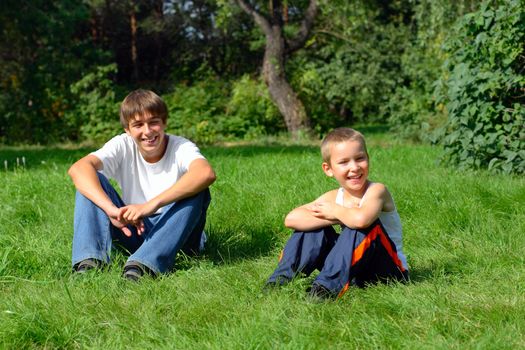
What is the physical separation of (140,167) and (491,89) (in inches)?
173

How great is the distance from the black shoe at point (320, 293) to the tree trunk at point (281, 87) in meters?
14.5

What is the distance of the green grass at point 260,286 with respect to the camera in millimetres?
3166

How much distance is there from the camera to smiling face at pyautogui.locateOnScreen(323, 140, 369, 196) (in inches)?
152

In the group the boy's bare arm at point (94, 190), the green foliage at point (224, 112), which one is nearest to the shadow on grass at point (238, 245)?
the boy's bare arm at point (94, 190)

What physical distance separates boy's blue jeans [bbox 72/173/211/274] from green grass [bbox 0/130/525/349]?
0.42 ft

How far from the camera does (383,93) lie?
2200 cm

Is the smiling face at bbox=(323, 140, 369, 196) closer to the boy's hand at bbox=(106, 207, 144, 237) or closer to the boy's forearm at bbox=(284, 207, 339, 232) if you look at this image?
the boy's forearm at bbox=(284, 207, 339, 232)

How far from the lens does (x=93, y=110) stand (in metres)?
18.3

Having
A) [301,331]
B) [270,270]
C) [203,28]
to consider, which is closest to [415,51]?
[203,28]

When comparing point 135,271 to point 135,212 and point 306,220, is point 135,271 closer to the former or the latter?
point 135,212

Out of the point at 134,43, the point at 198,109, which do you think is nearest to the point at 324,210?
the point at 198,109

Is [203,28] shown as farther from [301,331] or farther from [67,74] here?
[301,331]

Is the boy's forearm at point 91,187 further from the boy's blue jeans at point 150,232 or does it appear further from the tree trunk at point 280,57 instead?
the tree trunk at point 280,57

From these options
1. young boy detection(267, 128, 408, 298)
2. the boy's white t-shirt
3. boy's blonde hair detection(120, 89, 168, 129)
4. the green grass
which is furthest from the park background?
boy's blonde hair detection(120, 89, 168, 129)
